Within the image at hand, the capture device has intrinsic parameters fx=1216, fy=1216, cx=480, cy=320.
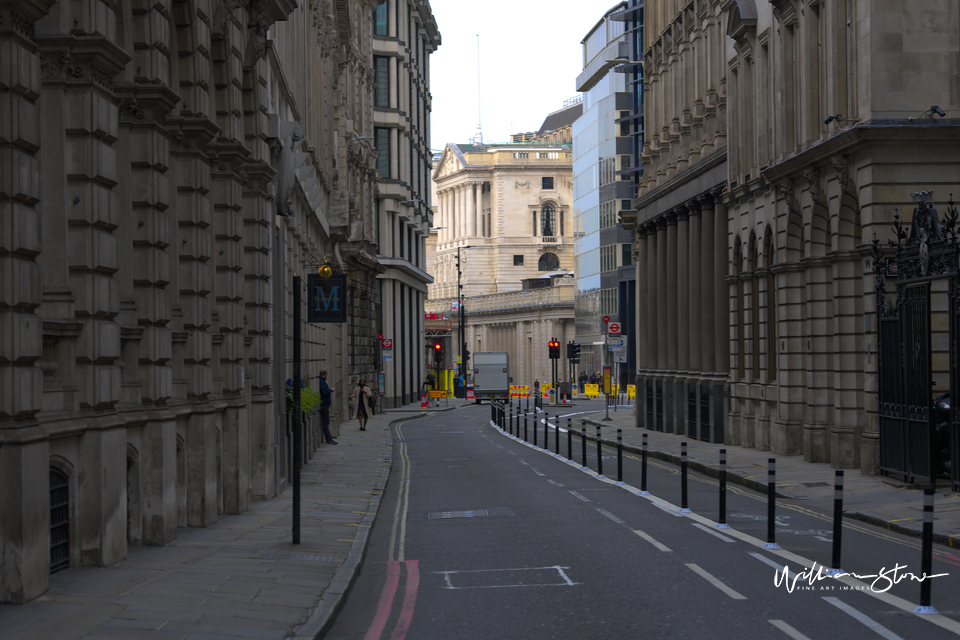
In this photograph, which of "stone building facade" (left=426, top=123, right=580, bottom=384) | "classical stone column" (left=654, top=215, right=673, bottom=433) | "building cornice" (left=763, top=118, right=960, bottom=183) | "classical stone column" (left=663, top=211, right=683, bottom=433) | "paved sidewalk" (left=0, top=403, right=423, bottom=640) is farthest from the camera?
"stone building facade" (left=426, top=123, right=580, bottom=384)

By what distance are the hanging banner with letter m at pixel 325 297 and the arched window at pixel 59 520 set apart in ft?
21.0

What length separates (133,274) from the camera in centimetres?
1400

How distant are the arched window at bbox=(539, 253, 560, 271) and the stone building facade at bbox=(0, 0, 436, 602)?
12636 cm

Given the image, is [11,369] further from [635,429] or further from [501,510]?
[635,429]

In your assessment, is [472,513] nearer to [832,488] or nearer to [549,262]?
[832,488]

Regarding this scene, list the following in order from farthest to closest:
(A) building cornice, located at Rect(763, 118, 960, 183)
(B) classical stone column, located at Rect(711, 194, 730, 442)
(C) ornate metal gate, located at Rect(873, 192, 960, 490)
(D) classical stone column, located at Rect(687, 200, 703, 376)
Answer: (D) classical stone column, located at Rect(687, 200, 703, 376) → (B) classical stone column, located at Rect(711, 194, 730, 442) → (A) building cornice, located at Rect(763, 118, 960, 183) → (C) ornate metal gate, located at Rect(873, 192, 960, 490)

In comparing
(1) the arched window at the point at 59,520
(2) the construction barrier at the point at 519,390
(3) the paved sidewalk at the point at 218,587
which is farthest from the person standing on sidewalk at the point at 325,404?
(2) the construction barrier at the point at 519,390

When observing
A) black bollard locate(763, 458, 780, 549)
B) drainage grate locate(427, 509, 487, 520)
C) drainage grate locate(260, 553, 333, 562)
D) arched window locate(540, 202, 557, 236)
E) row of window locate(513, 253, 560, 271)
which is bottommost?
drainage grate locate(427, 509, 487, 520)

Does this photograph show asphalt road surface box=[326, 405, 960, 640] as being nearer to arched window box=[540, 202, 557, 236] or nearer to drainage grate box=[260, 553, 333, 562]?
drainage grate box=[260, 553, 333, 562]

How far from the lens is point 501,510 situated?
18.3m

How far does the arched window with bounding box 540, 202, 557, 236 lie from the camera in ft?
484

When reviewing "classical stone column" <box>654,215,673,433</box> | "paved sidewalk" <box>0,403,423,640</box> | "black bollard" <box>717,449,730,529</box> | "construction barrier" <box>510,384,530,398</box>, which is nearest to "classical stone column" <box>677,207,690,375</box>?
"classical stone column" <box>654,215,673,433</box>

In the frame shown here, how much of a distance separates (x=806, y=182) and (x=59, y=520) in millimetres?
18978

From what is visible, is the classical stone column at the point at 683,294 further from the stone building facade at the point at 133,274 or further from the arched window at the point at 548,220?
the arched window at the point at 548,220
